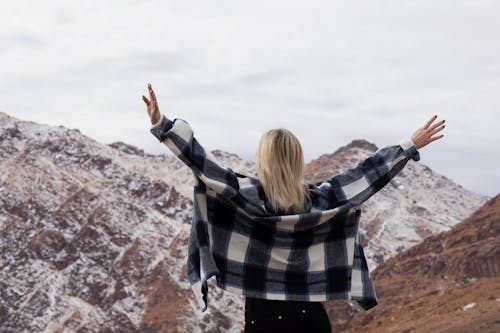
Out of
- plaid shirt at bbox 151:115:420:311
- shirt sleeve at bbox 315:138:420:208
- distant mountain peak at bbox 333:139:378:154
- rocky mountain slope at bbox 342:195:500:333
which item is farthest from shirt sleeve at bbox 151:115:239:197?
distant mountain peak at bbox 333:139:378:154

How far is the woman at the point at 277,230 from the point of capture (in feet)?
13.3

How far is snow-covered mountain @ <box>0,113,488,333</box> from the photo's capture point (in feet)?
208

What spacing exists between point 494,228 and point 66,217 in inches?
1604

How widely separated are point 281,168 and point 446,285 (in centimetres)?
4646

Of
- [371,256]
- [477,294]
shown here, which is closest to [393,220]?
[371,256]

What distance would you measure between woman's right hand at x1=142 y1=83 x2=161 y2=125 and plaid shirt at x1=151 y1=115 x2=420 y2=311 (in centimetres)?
3

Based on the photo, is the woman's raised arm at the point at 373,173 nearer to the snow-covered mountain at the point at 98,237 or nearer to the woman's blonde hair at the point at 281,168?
the woman's blonde hair at the point at 281,168

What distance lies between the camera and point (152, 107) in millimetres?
4031

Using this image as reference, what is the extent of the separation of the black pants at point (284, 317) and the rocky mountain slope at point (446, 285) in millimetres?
22909

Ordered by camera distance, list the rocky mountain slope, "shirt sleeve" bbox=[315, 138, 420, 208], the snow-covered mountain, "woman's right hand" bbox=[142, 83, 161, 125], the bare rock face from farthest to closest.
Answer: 1. the bare rock face
2. the snow-covered mountain
3. the rocky mountain slope
4. "shirt sleeve" bbox=[315, 138, 420, 208]
5. "woman's right hand" bbox=[142, 83, 161, 125]

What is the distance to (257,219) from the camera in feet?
13.6

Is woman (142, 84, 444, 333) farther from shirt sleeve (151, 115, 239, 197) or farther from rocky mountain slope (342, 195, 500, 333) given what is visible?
rocky mountain slope (342, 195, 500, 333)

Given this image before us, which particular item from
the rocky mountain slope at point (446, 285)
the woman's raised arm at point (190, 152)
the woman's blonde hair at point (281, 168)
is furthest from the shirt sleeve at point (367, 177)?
the rocky mountain slope at point (446, 285)

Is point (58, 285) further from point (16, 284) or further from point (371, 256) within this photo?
point (371, 256)
